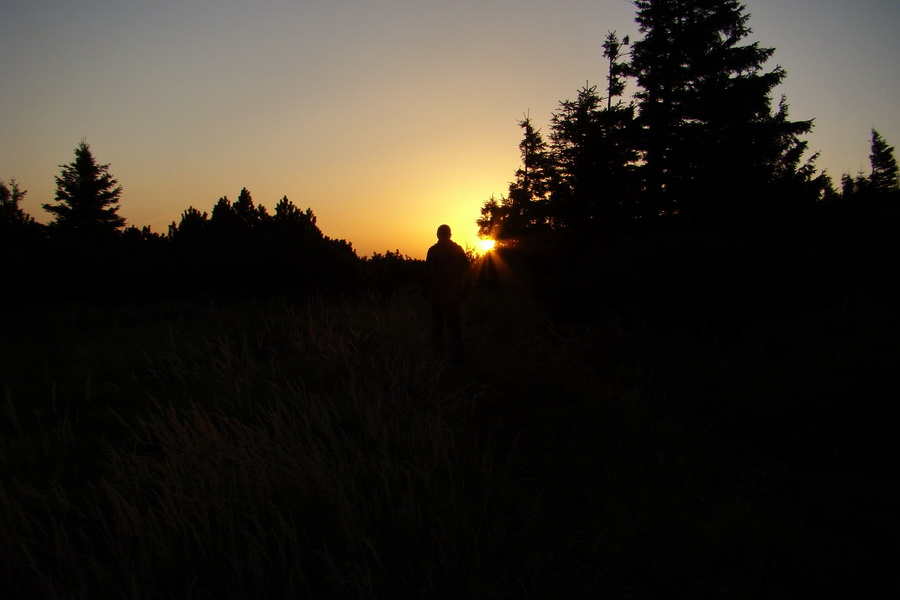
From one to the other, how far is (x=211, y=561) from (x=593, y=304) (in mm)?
9658

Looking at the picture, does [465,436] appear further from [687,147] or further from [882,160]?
[882,160]

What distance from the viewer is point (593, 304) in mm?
10852

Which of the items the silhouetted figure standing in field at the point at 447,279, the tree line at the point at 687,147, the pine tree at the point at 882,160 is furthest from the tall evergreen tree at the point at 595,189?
the pine tree at the point at 882,160

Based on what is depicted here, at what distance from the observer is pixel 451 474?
278 centimetres

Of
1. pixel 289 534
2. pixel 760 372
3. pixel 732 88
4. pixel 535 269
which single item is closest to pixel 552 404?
pixel 760 372

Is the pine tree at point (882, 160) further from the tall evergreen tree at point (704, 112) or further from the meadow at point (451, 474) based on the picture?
the meadow at point (451, 474)

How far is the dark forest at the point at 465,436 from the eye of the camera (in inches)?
91.2

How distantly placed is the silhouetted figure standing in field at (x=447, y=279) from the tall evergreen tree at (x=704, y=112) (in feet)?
41.4

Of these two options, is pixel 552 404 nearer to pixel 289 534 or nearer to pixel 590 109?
pixel 289 534

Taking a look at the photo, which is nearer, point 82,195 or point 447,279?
point 447,279

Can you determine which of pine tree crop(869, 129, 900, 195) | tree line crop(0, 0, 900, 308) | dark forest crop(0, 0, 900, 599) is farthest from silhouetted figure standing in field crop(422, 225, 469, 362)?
pine tree crop(869, 129, 900, 195)

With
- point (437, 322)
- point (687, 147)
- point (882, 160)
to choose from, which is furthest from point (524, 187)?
point (882, 160)

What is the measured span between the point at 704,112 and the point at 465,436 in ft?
64.6

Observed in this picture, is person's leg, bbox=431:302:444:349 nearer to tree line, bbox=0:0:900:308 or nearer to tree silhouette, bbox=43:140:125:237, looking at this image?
tree line, bbox=0:0:900:308
